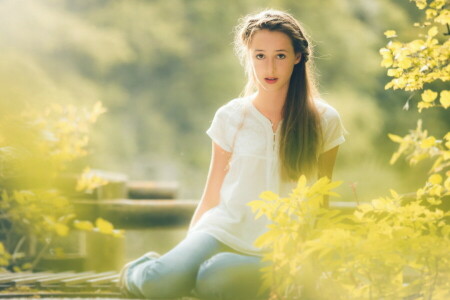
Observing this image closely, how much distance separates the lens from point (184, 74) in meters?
5.79

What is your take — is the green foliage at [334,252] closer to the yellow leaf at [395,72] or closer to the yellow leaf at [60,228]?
the yellow leaf at [395,72]

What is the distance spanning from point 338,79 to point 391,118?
580 millimetres

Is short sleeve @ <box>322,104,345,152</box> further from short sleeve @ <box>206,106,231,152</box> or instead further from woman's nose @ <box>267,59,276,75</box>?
short sleeve @ <box>206,106,231,152</box>

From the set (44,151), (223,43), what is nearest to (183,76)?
(223,43)

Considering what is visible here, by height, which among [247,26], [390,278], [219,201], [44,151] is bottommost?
[390,278]

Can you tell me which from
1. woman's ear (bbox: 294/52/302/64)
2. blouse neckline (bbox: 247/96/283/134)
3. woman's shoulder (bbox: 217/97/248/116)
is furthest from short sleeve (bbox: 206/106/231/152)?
woman's ear (bbox: 294/52/302/64)

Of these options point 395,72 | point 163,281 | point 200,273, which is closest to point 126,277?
point 163,281

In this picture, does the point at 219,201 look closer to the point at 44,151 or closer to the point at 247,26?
the point at 247,26

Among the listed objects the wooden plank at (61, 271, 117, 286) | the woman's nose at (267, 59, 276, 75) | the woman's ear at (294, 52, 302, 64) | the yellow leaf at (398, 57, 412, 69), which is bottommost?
the wooden plank at (61, 271, 117, 286)

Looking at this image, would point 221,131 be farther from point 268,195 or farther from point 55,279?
point 55,279

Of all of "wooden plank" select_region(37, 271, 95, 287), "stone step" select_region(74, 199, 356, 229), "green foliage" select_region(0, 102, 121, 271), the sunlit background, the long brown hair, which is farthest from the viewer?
the sunlit background

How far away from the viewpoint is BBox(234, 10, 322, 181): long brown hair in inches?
90.0

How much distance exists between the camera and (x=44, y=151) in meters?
2.97

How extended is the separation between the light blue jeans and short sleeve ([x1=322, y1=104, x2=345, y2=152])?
50 cm
